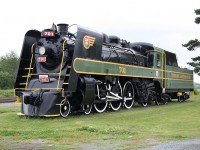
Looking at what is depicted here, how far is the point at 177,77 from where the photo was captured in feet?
80.4

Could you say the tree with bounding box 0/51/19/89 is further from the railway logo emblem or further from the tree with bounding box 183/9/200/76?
the railway logo emblem

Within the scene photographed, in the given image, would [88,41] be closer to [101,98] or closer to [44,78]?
[44,78]

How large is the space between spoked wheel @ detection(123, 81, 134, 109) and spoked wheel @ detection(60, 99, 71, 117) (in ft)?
15.9

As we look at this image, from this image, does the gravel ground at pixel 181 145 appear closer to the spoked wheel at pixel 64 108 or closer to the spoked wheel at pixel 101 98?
the spoked wheel at pixel 64 108

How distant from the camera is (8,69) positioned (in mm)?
66688

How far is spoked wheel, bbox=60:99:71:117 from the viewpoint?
13.7m

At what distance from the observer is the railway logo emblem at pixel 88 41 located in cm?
1438

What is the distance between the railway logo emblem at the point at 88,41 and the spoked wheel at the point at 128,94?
4.21 m

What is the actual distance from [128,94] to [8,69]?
50967 millimetres

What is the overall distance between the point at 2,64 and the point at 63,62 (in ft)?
182

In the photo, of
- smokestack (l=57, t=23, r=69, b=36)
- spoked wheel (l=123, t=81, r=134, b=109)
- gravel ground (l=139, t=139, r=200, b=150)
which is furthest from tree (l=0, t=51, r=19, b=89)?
gravel ground (l=139, t=139, r=200, b=150)

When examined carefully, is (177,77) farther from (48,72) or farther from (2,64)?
(2,64)

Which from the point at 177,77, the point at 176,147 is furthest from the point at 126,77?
the point at 176,147

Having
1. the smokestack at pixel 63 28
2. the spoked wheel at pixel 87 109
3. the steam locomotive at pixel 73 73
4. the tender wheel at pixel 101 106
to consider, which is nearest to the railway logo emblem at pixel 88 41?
the steam locomotive at pixel 73 73
